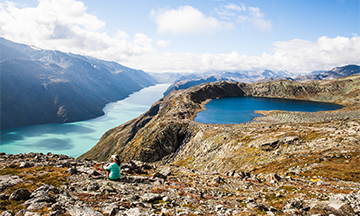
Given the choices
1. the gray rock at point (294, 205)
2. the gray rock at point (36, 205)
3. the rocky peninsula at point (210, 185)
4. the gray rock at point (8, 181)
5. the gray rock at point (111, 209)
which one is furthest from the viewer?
the gray rock at point (294, 205)

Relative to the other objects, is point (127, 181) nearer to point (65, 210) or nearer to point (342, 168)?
point (65, 210)

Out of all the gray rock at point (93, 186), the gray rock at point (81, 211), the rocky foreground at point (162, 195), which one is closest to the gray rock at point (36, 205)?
the rocky foreground at point (162, 195)

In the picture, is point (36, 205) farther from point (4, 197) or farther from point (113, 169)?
point (113, 169)

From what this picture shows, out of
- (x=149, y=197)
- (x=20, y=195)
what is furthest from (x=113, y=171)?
(x=20, y=195)

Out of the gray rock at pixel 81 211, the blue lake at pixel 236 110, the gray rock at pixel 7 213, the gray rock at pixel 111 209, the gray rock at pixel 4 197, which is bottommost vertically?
the blue lake at pixel 236 110

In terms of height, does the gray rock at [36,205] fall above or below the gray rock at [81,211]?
above

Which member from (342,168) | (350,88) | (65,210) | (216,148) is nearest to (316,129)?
(342,168)

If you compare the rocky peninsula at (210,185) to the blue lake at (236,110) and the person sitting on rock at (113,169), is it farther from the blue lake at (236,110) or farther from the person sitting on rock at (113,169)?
the blue lake at (236,110)

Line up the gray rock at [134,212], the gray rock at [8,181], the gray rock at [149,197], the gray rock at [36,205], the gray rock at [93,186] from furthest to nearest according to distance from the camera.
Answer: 1. the gray rock at [93,186]
2. the gray rock at [149,197]
3. the gray rock at [8,181]
4. the gray rock at [134,212]
5. the gray rock at [36,205]

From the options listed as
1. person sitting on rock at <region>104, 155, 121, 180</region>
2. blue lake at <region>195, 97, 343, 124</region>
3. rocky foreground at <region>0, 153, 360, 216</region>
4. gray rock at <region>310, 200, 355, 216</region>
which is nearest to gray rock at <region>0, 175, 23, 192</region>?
rocky foreground at <region>0, 153, 360, 216</region>
